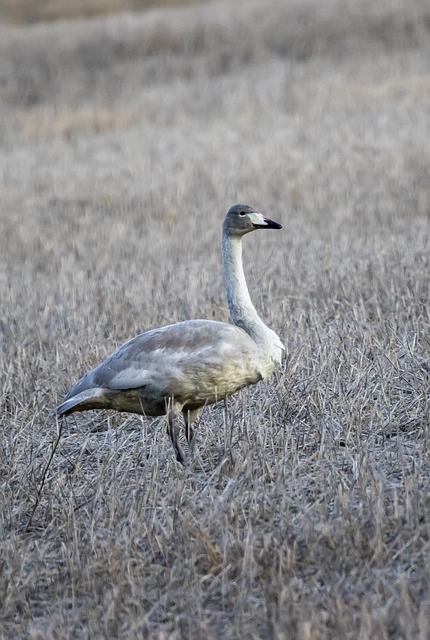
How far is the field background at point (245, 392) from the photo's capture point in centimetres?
411

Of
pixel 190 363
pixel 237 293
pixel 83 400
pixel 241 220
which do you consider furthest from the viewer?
pixel 241 220

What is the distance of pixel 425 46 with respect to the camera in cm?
2364

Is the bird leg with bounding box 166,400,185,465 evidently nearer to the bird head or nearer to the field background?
the field background

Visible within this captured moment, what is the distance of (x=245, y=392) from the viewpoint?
250 inches

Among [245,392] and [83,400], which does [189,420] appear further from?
[245,392]

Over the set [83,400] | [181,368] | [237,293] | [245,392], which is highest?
[237,293]

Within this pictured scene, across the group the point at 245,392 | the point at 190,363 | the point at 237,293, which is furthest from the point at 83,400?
the point at 245,392

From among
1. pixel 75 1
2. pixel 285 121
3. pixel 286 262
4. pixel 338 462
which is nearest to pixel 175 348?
pixel 338 462

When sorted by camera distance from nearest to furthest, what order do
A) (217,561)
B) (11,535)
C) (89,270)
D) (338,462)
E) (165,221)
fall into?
(217,561), (11,535), (338,462), (89,270), (165,221)

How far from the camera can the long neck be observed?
5.38 meters

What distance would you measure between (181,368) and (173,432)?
35 cm

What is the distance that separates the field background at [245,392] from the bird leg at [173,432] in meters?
0.10

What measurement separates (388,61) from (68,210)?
1032cm

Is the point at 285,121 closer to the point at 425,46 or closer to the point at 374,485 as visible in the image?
the point at 425,46
